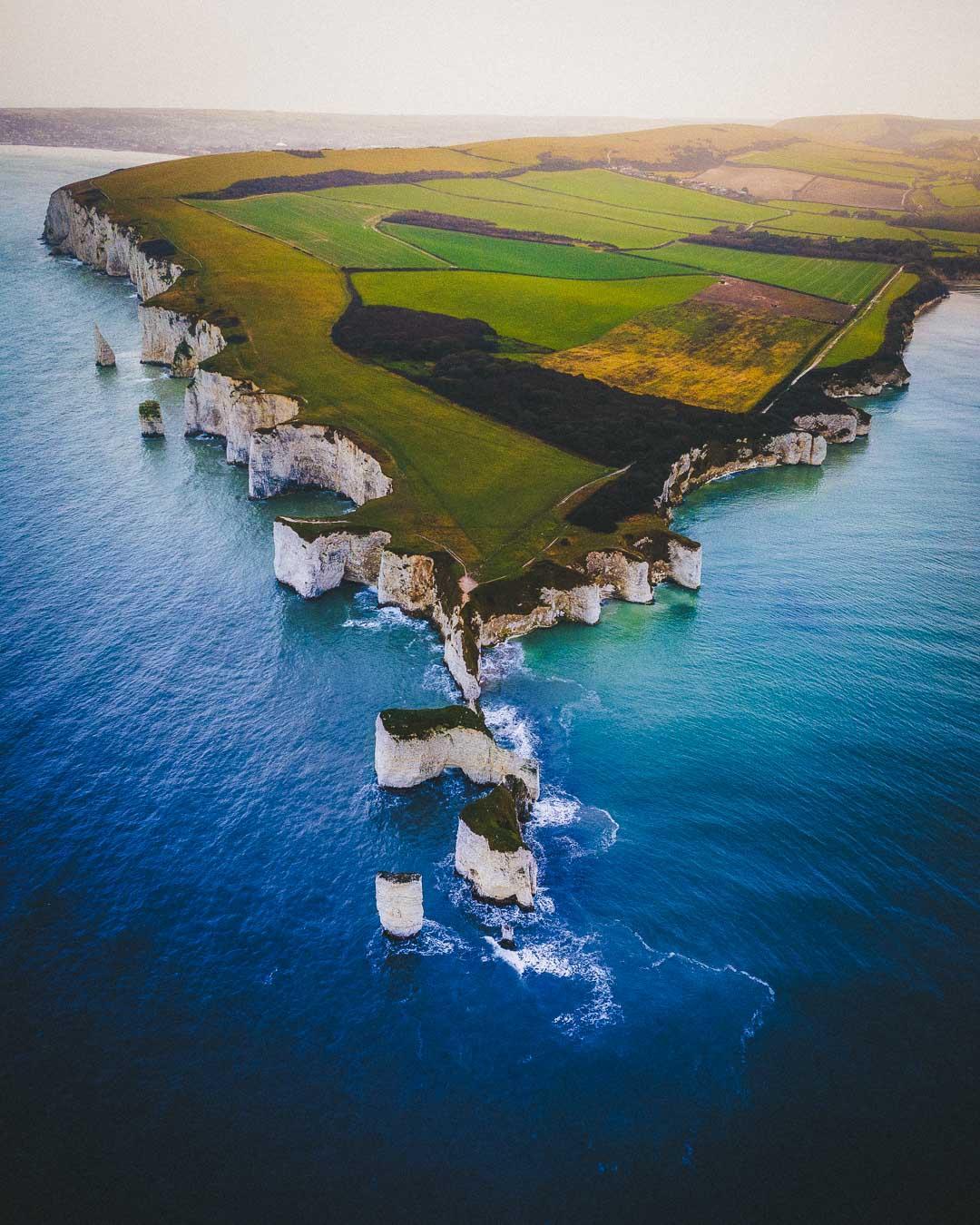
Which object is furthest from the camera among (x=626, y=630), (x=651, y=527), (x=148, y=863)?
(x=651, y=527)

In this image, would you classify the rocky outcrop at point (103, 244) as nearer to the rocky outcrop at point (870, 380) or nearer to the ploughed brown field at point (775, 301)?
the ploughed brown field at point (775, 301)

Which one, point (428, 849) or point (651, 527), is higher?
point (651, 527)

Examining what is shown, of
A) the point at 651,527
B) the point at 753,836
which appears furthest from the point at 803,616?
the point at 753,836

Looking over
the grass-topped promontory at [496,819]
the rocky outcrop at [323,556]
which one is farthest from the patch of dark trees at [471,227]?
the grass-topped promontory at [496,819]

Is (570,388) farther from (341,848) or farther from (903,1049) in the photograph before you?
(903,1049)

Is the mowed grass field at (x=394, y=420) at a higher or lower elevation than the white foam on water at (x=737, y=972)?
higher

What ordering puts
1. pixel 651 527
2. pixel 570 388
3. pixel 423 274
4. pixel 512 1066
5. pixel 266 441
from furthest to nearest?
pixel 423 274, pixel 570 388, pixel 266 441, pixel 651 527, pixel 512 1066
